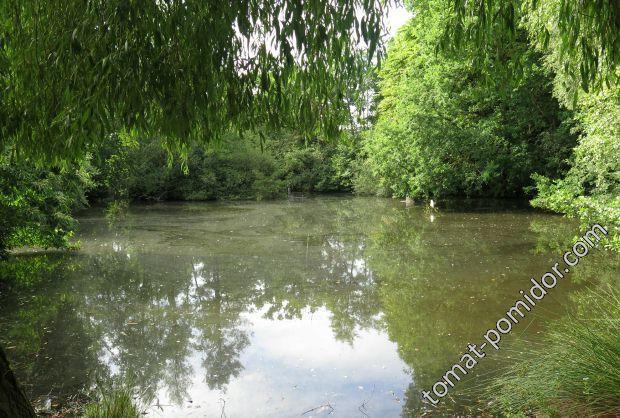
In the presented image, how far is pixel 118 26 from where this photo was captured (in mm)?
2689

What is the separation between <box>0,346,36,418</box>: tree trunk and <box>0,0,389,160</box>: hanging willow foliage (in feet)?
3.91

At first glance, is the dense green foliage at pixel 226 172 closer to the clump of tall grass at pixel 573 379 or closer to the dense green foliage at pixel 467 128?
the dense green foliage at pixel 467 128

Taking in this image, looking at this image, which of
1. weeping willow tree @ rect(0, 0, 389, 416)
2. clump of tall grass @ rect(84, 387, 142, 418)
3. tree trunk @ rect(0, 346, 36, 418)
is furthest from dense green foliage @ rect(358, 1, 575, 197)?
tree trunk @ rect(0, 346, 36, 418)

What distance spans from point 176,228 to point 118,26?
13523 millimetres

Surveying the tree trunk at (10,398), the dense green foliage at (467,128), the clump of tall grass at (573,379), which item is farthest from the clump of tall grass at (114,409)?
the dense green foliage at (467,128)

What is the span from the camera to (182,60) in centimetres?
280

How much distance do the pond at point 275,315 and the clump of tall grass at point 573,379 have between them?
0.73 meters

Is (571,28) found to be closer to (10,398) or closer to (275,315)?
(10,398)

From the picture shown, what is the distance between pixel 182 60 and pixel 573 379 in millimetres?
3014

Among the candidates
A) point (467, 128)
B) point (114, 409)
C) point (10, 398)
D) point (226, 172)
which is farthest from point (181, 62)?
point (226, 172)

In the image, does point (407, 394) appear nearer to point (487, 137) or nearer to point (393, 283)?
point (393, 283)

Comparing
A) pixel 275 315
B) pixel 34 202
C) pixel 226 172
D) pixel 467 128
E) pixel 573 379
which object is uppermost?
pixel 467 128

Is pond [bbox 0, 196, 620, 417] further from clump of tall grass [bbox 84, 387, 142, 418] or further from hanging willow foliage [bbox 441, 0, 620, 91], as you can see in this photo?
hanging willow foliage [bbox 441, 0, 620, 91]

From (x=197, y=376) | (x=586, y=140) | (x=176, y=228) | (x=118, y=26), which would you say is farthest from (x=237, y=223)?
(x=118, y=26)
